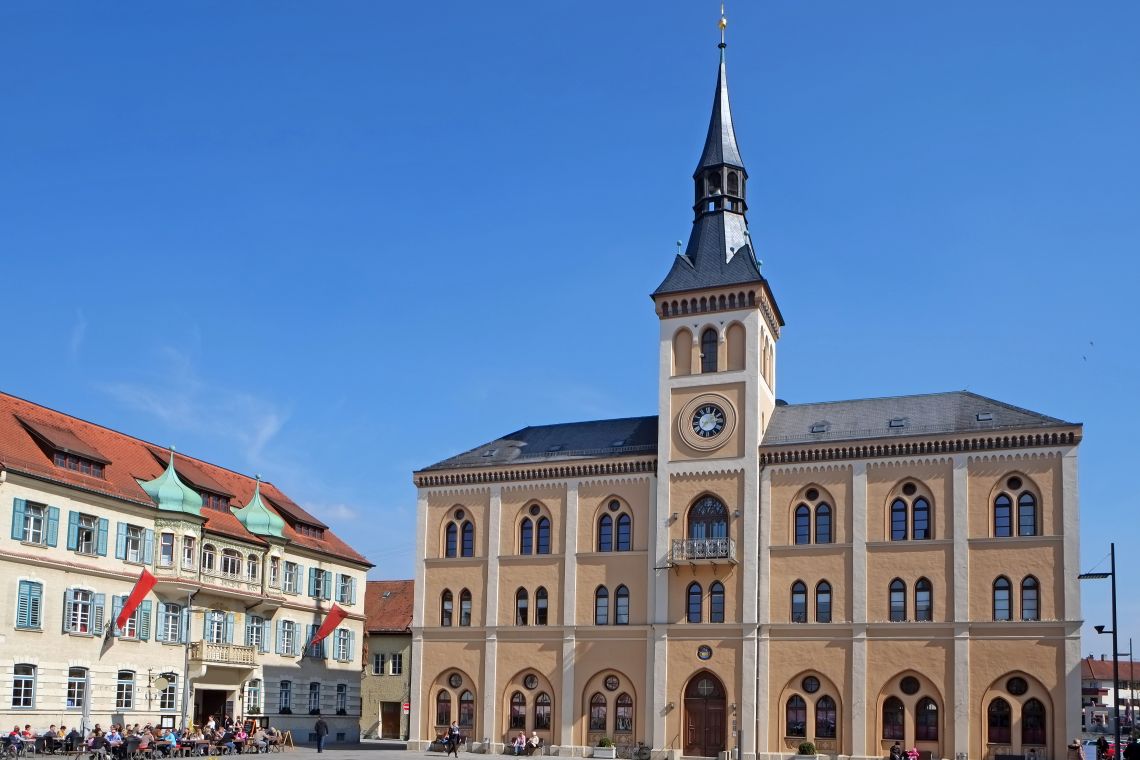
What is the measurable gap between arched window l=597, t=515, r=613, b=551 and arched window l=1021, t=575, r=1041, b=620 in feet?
57.1

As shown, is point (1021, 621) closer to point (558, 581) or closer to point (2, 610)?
point (558, 581)

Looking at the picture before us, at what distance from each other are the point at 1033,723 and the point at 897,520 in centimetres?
915

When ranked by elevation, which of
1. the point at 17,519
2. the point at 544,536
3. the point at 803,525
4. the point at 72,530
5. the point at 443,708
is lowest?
the point at 443,708

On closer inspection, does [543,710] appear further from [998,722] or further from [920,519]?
[998,722]

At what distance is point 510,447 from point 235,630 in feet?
Result: 50.1

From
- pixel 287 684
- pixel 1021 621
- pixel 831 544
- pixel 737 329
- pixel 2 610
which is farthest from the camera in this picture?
pixel 287 684

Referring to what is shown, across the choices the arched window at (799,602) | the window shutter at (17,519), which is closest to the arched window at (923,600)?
the arched window at (799,602)

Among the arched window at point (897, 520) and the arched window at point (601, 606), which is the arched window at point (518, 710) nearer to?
the arched window at point (601, 606)

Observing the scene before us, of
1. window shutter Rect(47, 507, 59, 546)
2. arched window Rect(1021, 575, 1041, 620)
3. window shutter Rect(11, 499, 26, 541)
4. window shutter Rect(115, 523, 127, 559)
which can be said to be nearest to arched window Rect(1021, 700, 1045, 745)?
arched window Rect(1021, 575, 1041, 620)

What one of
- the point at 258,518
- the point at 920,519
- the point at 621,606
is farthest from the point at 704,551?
the point at 258,518

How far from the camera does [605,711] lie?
177ft

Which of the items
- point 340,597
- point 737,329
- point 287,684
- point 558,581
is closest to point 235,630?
point 287,684

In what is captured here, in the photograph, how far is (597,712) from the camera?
54250 millimetres

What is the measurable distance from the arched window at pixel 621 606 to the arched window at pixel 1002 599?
15376mm
